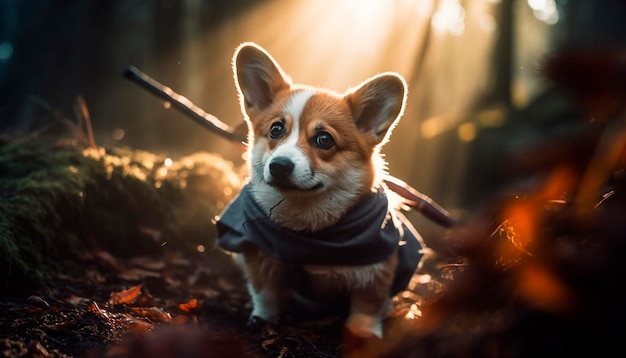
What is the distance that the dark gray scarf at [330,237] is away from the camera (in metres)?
3.51

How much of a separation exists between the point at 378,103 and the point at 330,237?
105 cm

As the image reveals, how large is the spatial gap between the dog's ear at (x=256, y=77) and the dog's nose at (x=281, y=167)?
0.90 metres

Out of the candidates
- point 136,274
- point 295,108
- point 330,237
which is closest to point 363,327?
point 330,237

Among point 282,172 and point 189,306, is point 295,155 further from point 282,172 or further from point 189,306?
point 189,306

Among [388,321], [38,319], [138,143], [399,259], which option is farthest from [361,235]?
[138,143]

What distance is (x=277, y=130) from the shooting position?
3.76 meters

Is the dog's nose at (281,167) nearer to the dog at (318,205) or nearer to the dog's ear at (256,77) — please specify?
Answer: the dog at (318,205)

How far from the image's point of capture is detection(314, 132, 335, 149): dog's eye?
3651mm

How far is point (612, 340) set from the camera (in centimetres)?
107

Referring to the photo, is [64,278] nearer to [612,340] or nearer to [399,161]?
[612,340]

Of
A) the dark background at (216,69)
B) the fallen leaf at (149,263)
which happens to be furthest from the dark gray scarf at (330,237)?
the dark background at (216,69)

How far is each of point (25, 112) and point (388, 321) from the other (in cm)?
694

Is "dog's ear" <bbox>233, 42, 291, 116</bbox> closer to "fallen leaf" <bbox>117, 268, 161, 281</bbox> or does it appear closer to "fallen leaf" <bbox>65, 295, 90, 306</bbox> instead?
"fallen leaf" <bbox>117, 268, 161, 281</bbox>

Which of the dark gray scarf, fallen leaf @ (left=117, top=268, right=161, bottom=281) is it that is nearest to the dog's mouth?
the dark gray scarf
